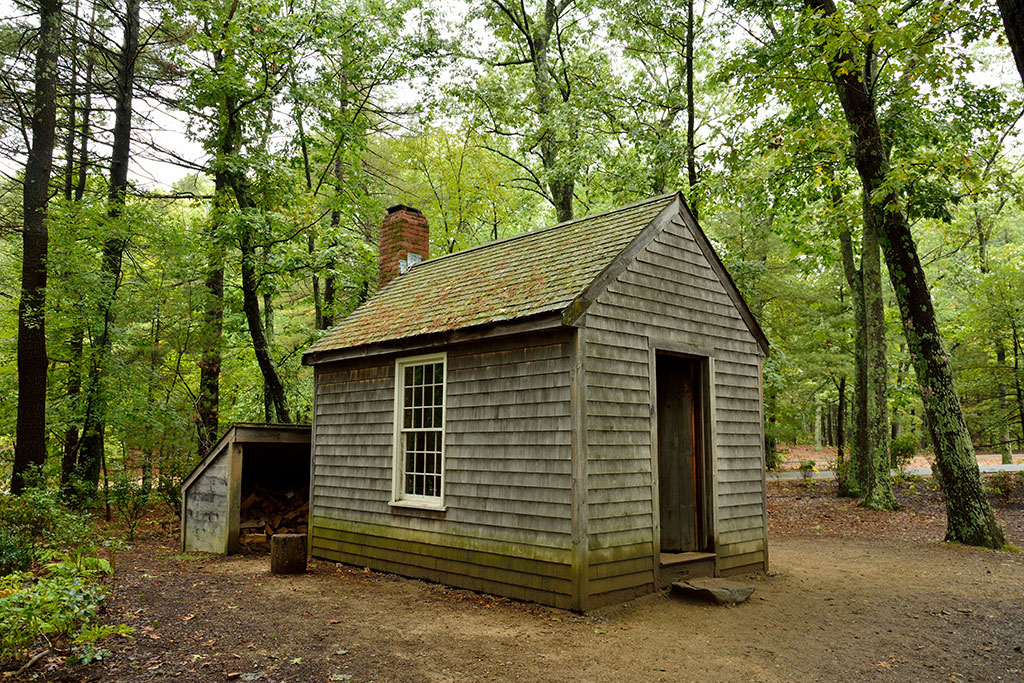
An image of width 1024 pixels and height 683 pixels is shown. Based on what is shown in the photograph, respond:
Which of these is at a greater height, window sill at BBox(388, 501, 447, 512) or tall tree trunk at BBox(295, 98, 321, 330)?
tall tree trunk at BBox(295, 98, 321, 330)

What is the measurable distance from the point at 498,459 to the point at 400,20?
15.2m

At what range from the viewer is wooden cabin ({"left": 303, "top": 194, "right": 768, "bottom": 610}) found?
7.23 m

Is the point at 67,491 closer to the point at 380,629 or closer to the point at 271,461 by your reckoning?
the point at 271,461

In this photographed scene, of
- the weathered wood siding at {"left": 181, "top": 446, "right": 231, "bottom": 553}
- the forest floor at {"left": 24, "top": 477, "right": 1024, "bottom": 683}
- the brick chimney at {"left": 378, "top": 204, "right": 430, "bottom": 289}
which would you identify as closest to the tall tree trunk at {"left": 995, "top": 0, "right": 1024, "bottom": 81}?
the forest floor at {"left": 24, "top": 477, "right": 1024, "bottom": 683}

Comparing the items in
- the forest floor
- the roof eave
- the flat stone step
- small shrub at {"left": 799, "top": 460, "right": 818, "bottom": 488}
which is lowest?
the forest floor

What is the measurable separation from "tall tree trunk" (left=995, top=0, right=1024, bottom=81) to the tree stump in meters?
9.34

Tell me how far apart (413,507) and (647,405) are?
3.44 m

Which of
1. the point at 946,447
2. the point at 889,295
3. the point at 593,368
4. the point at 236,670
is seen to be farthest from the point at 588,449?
the point at 889,295

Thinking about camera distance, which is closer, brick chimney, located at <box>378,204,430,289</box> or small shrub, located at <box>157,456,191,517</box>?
brick chimney, located at <box>378,204,430,289</box>

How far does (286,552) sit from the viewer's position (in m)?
9.55

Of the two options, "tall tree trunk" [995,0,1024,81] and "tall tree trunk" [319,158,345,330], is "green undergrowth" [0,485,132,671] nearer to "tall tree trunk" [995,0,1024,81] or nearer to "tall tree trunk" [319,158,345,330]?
"tall tree trunk" [995,0,1024,81]

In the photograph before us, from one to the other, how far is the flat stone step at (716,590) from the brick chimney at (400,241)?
26.8 feet

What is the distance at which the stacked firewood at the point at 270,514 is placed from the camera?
11.7m

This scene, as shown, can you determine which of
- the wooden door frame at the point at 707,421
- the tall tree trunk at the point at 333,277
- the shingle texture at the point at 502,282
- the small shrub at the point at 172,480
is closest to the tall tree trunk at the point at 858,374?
the wooden door frame at the point at 707,421
